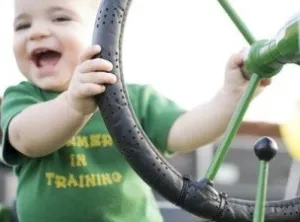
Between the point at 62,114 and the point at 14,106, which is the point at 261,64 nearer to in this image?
the point at 62,114

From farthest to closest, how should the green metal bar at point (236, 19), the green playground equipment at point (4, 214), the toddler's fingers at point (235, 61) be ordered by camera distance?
the green playground equipment at point (4, 214), the toddler's fingers at point (235, 61), the green metal bar at point (236, 19)

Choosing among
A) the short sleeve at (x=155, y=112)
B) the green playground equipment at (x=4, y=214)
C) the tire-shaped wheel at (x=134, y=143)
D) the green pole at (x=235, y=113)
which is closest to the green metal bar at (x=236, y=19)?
the green pole at (x=235, y=113)

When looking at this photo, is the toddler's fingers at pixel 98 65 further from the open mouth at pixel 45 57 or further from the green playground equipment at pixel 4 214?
the green playground equipment at pixel 4 214

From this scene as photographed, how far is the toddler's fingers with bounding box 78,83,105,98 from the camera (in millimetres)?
898

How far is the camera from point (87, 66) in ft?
3.05

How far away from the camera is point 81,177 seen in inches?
47.8

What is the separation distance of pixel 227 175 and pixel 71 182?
6.26 metres

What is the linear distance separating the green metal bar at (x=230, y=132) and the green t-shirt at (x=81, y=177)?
0.34 metres

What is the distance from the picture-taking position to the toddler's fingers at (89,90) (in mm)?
898

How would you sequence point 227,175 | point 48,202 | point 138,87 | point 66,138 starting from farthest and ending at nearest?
point 227,175 < point 138,87 < point 48,202 < point 66,138

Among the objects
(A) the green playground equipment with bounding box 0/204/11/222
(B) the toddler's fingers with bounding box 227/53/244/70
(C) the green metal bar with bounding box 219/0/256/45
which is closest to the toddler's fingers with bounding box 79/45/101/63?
(C) the green metal bar with bounding box 219/0/256/45

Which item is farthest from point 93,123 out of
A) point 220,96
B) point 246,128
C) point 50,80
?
point 246,128

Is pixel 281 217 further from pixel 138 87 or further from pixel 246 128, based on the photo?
pixel 246 128

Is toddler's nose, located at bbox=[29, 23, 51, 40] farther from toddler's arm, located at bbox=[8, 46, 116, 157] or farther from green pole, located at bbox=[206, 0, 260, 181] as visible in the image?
green pole, located at bbox=[206, 0, 260, 181]
